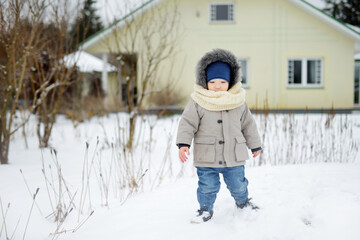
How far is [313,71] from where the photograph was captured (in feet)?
36.2

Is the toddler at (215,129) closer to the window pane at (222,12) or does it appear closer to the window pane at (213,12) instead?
the window pane at (213,12)

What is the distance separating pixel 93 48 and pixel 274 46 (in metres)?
6.95

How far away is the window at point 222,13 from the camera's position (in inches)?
434

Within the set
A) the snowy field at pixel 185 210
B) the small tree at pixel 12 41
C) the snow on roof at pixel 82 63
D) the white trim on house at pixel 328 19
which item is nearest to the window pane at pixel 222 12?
the white trim on house at pixel 328 19

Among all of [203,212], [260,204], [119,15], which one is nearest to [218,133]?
[203,212]

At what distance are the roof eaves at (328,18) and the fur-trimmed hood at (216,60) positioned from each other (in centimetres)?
992

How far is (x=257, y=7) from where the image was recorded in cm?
1080

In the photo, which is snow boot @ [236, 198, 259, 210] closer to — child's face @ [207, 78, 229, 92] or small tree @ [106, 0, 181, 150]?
child's face @ [207, 78, 229, 92]

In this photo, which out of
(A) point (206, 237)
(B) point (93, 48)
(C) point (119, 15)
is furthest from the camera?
(B) point (93, 48)

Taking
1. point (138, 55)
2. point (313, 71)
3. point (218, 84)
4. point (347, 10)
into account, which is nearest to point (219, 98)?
point (218, 84)

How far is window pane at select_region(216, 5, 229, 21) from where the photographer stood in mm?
11078

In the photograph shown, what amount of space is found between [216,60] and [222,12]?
9.95 metres

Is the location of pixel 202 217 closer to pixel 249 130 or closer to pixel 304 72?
pixel 249 130

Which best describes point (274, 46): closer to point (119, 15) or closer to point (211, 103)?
point (119, 15)
